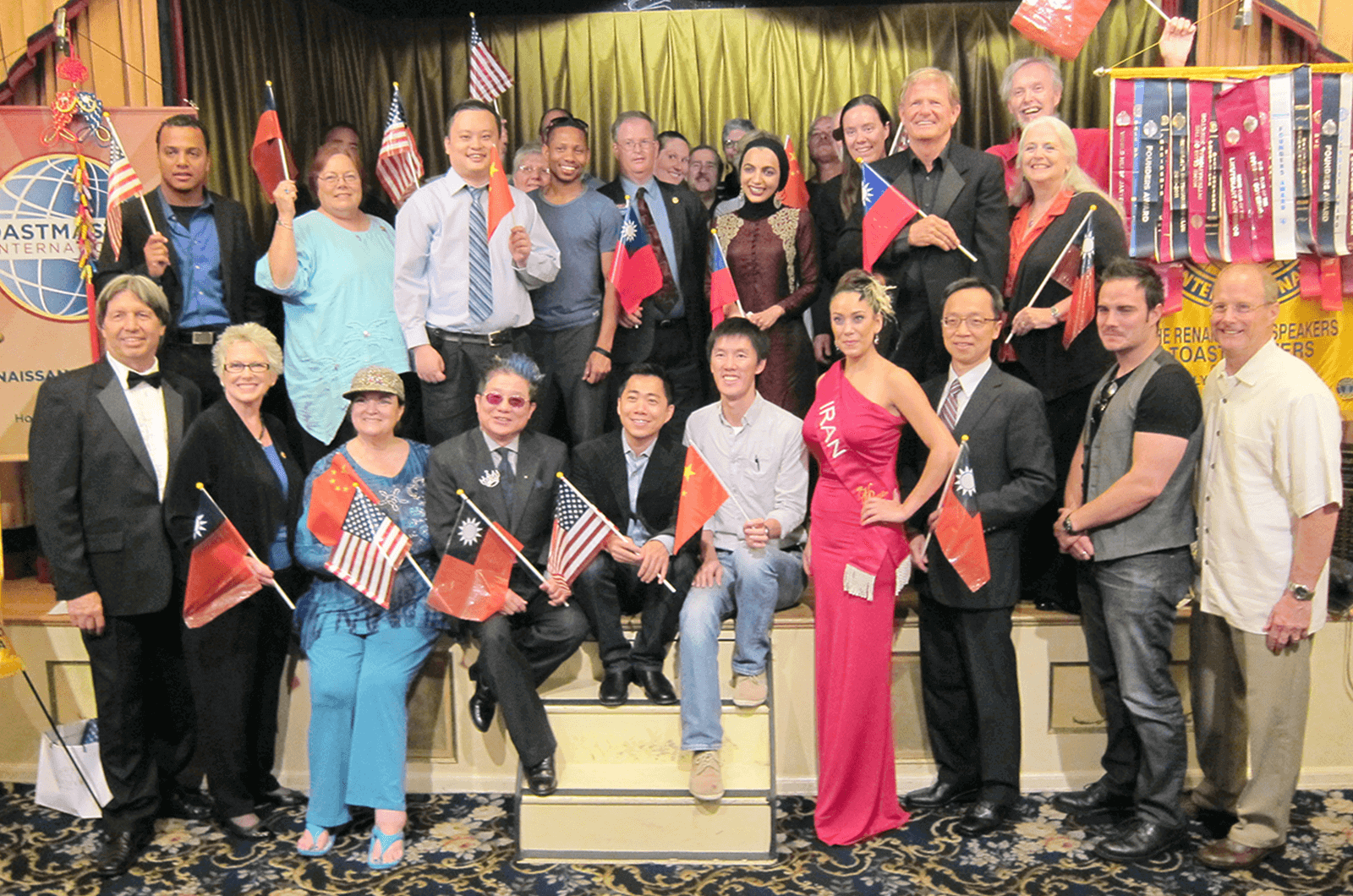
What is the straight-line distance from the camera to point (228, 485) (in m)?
3.50

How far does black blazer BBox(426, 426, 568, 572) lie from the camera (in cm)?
361

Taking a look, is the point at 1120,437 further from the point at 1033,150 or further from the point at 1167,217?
the point at 1167,217

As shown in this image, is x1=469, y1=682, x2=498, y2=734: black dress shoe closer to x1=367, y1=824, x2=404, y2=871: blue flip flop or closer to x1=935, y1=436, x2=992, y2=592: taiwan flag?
x1=367, y1=824, x2=404, y2=871: blue flip flop

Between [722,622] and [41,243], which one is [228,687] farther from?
[41,243]

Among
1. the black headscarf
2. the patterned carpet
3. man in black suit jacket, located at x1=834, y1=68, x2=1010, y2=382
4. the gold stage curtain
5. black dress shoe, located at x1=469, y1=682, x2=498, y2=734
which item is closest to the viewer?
the patterned carpet

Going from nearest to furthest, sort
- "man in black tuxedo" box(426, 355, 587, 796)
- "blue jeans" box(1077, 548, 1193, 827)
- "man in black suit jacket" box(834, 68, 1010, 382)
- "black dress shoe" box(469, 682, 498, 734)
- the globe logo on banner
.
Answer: "blue jeans" box(1077, 548, 1193, 827) < "man in black tuxedo" box(426, 355, 587, 796) < "black dress shoe" box(469, 682, 498, 734) < "man in black suit jacket" box(834, 68, 1010, 382) < the globe logo on banner

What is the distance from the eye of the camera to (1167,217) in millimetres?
4410

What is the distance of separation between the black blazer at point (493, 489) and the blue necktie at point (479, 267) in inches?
24.7

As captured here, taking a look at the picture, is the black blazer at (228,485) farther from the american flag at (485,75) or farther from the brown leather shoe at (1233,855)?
the brown leather shoe at (1233,855)

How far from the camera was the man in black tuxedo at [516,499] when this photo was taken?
11.8 feet

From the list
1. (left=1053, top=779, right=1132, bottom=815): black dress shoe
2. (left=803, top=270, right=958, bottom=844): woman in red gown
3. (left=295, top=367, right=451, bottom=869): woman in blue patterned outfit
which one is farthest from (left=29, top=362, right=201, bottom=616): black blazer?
(left=1053, top=779, right=1132, bottom=815): black dress shoe

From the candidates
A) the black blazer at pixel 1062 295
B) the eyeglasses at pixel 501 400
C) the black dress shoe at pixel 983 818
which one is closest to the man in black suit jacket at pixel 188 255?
the eyeglasses at pixel 501 400

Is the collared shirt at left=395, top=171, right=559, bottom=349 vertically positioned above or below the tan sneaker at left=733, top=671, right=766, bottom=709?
above

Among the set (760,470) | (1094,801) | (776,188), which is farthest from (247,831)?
(776,188)
